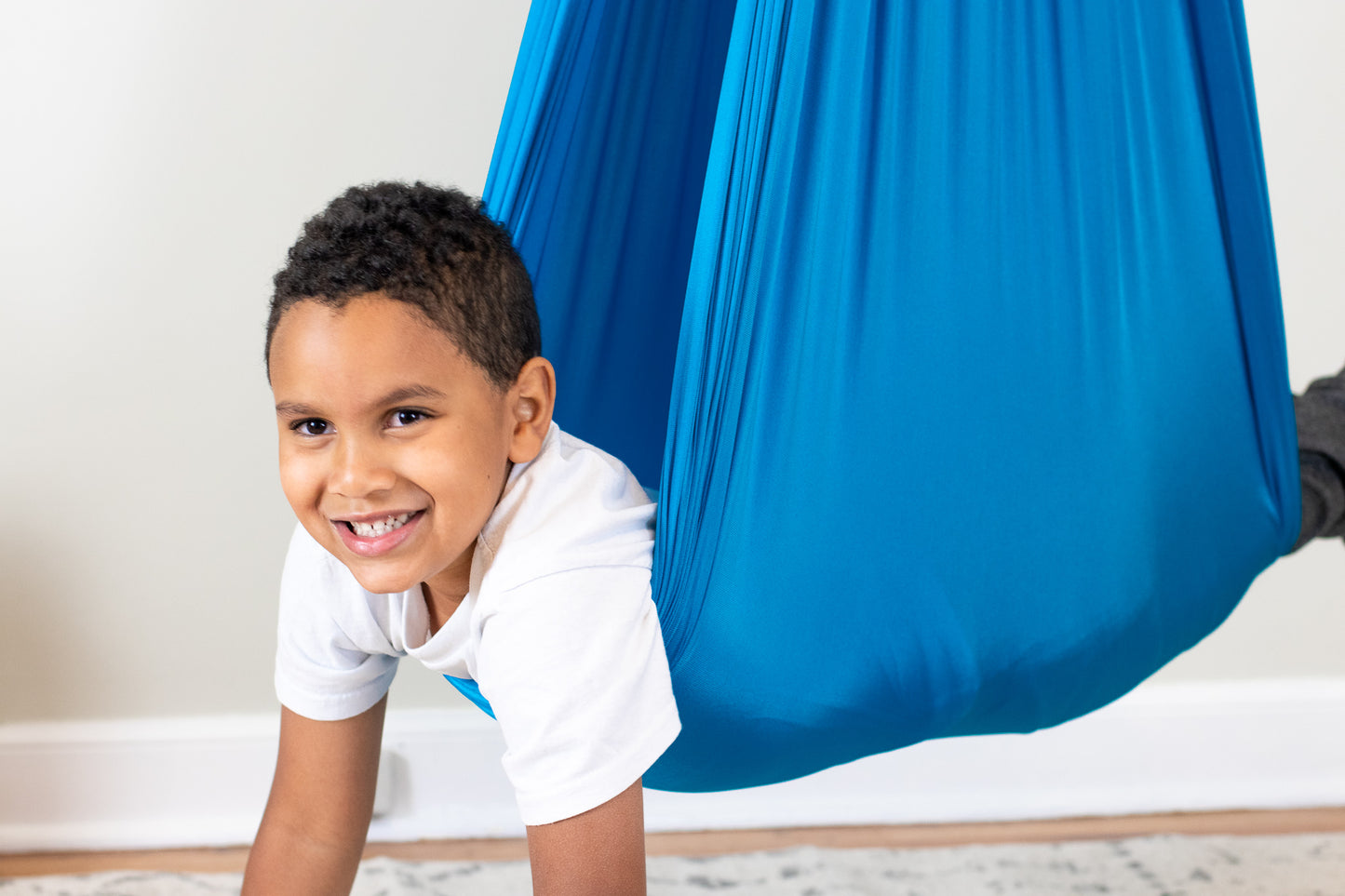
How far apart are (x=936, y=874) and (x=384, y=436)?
38.7 inches

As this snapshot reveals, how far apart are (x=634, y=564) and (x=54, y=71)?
1.04 metres

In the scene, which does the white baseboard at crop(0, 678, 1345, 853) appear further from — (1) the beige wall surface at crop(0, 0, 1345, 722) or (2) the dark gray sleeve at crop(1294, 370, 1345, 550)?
(2) the dark gray sleeve at crop(1294, 370, 1345, 550)

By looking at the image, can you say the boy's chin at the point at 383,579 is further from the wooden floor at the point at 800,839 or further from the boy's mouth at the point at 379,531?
the wooden floor at the point at 800,839

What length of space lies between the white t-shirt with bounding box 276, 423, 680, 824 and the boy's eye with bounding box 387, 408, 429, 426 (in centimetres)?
9

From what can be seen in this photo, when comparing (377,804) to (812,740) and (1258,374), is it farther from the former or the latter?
(1258,374)

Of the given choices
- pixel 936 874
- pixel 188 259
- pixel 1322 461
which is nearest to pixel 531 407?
pixel 1322 461

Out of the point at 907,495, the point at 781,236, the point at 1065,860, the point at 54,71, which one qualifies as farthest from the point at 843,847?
the point at 54,71

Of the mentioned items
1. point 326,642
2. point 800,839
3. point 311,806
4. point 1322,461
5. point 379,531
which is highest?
point 1322,461

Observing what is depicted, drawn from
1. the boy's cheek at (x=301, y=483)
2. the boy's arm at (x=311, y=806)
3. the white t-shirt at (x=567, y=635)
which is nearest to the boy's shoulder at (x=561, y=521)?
the white t-shirt at (x=567, y=635)

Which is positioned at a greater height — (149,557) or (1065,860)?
(149,557)

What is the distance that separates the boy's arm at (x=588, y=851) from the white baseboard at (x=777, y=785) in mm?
815

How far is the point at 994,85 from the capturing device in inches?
29.5

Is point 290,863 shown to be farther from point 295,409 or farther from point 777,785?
point 777,785

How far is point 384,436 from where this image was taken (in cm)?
66
